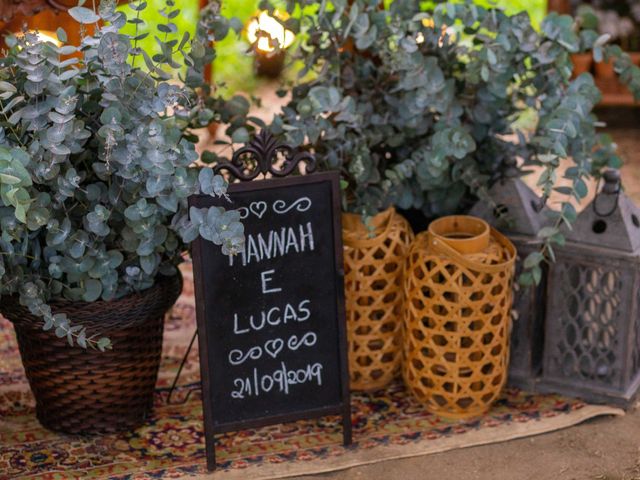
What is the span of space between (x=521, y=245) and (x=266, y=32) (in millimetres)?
838

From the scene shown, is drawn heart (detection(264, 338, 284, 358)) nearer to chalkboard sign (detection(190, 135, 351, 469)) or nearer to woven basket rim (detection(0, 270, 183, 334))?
chalkboard sign (detection(190, 135, 351, 469))

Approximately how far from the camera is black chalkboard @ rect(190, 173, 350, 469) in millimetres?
2328

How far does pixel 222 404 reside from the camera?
2395 millimetres

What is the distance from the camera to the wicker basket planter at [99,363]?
233cm

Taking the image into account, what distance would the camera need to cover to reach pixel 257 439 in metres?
2.56

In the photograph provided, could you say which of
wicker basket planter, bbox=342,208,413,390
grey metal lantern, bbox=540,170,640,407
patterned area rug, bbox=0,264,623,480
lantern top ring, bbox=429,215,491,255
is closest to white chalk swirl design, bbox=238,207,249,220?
wicker basket planter, bbox=342,208,413,390

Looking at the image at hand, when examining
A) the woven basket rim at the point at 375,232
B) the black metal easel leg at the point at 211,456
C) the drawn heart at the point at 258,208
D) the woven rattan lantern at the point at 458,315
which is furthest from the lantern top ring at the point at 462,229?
the black metal easel leg at the point at 211,456

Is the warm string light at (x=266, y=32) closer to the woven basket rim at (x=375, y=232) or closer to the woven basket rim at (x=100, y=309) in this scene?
the woven basket rim at (x=375, y=232)

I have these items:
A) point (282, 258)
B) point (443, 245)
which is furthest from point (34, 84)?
point (443, 245)

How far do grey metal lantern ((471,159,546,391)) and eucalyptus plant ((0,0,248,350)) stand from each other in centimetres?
85

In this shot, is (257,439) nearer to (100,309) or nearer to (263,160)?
(100,309)

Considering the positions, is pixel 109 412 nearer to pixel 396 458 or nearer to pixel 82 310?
pixel 82 310

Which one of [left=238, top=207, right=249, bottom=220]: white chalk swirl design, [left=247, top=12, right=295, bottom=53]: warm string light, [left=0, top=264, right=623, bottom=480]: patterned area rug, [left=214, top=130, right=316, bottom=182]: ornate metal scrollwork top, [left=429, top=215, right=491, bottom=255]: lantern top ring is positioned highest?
[left=247, top=12, right=295, bottom=53]: warm string light

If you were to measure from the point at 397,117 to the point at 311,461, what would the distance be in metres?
0.88
